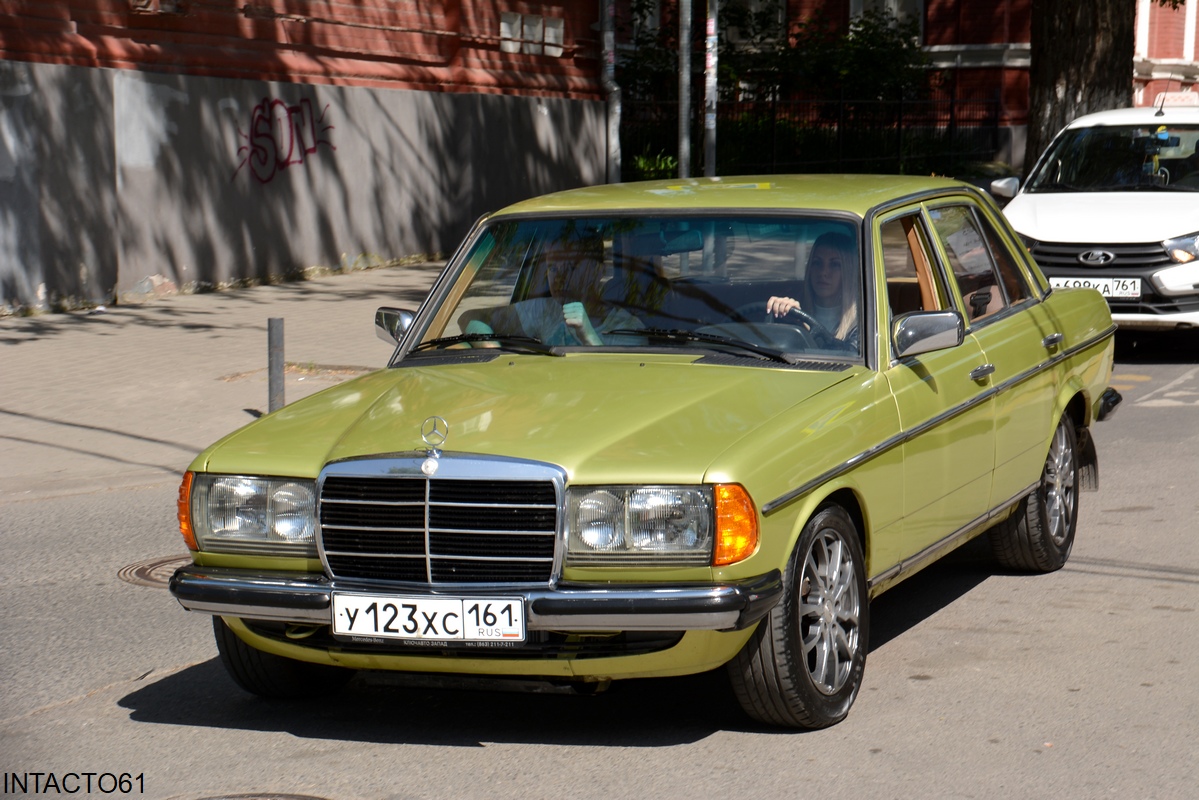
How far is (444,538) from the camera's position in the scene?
4.50m

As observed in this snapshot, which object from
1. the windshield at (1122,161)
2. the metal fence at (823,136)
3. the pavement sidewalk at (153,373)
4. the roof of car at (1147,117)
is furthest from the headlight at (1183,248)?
the metal fence at (823,136)

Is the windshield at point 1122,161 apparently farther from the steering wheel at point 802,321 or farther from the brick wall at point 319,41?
the steering wheel at point 802,321

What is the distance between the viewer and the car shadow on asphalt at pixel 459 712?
4.89 m

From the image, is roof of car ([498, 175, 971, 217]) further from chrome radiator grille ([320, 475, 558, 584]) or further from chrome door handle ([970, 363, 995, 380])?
chrome radiator grille ([320, 475, 558, 584])

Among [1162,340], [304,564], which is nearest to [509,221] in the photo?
[304,564]

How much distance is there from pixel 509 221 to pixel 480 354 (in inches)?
28.5

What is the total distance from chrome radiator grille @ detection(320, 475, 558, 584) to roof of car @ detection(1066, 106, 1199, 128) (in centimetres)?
1130

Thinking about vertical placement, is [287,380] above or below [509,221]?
below

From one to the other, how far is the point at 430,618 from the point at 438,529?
0.24m

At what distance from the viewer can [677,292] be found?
18.3 feet

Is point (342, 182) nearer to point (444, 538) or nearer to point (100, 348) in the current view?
point (100, 348)

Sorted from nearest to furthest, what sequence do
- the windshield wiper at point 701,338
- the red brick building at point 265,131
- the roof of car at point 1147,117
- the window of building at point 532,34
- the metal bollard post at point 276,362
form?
the windshield wiper at point 701,338 < the metal bollard post at point 276,362 < the roof of car at point 1147,117 < the red brick building at point 265,131 < the window of building at point 532,34

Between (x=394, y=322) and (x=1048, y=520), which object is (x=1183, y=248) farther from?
(x=394, y=322)

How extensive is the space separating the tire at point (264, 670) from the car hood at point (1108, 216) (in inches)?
360
